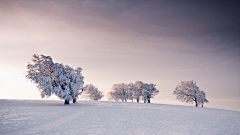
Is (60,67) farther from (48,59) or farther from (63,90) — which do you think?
(63,90)

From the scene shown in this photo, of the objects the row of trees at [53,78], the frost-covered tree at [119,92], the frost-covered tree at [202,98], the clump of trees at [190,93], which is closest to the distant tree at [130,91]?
the frost-covered tree at [119,92]

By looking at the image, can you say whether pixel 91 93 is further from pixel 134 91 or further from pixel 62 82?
pixel 62 82

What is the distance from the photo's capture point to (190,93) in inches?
1801

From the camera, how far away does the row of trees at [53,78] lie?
3122 cm

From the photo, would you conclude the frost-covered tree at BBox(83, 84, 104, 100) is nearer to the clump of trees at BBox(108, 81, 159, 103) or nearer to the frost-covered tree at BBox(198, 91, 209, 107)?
the clump of trees at BBox(108, 81, 159, 103)

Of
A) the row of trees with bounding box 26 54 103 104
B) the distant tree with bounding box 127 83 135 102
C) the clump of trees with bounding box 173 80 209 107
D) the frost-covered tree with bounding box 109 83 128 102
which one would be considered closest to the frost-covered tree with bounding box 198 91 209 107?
the clump of trees with bounding box 173 80 209 107

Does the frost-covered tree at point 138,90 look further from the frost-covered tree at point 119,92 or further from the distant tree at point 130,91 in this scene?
the frost-covered tree at point 119,92

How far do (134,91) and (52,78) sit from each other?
128 ft

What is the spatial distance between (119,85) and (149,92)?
16269mm

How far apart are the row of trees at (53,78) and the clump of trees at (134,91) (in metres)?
32.2

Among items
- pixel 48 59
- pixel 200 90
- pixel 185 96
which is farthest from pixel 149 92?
pixel 48 59

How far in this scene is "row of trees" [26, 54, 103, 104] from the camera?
31219 millimetres

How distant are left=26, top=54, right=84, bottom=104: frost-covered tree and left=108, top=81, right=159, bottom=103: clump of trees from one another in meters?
32.5

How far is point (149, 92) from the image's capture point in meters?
59.2
